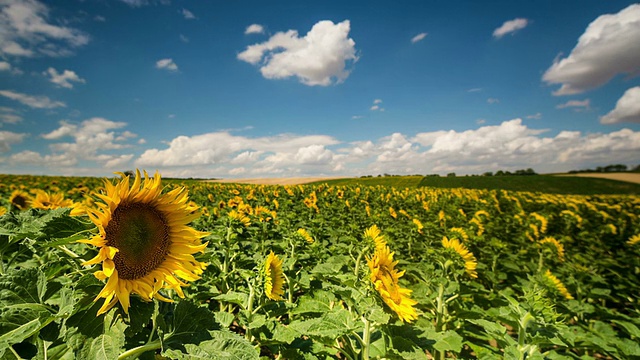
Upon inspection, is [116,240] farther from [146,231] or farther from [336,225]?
[336,225]

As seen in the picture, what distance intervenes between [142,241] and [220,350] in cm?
57

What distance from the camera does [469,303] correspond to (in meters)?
4.33

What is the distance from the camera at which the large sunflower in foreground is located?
110cm

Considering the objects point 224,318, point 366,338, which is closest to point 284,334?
point 224,318

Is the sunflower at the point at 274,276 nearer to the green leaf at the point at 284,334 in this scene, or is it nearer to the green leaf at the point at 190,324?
the green leaf at the point at 284,334

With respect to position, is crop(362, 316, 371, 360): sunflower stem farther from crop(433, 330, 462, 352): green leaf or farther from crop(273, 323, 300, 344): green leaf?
crop(433, 330, 462, 352): green leaf

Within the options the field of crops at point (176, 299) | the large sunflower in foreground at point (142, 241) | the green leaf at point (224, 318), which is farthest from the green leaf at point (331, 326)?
the large sunflower in foreground at point (142, 241)

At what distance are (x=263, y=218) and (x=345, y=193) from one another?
12.4 metres

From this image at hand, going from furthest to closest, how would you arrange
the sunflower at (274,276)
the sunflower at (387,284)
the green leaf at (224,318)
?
the sunflower at (274,276)
the green leaf at (224,318)
the sunflower at (387,284)

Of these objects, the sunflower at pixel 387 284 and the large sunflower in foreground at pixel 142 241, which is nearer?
the large sunflower in foreground at pixel 142 241

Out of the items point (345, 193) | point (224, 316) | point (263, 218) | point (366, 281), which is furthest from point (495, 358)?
point (345, 193)

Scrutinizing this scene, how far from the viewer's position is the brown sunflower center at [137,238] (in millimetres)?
1173

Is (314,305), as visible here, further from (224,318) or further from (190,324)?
(190,324)

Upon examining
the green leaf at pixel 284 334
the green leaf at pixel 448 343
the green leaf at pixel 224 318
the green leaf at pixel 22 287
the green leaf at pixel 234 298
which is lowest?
the green leaf at pixel 448 343
